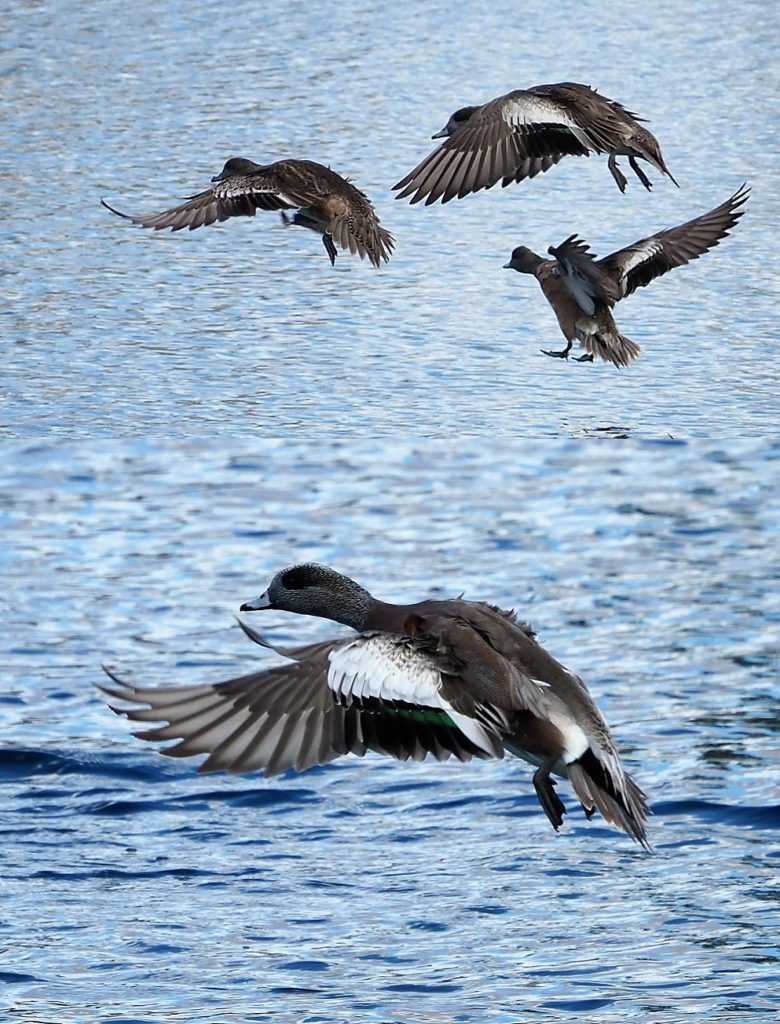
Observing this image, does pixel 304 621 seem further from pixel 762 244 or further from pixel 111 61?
pixel 111 61

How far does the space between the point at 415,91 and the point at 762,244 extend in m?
2.66

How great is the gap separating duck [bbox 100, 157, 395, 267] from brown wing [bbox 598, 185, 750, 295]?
101 cm

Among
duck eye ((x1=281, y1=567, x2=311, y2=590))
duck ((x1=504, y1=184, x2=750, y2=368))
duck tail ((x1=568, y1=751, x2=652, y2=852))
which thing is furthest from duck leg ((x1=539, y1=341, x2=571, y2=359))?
duck tail ((x1=568, y1=751, x2=652, y2=852))

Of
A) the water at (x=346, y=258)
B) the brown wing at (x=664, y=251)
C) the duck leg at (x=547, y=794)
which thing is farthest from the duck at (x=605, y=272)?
the duck leg at (x=547, y=794)

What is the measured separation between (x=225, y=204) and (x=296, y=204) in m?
0.28

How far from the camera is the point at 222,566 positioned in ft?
25.1

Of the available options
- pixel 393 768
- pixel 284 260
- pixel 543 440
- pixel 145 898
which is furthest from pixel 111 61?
pixel 145 898

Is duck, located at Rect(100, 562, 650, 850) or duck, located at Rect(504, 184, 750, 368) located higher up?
duck, located at Rect(504, 184, 750, 368)

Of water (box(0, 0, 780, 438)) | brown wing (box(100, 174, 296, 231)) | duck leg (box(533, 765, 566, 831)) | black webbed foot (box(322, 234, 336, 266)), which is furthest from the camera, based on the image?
black webbed foot (box(322, 234, 336, 266))

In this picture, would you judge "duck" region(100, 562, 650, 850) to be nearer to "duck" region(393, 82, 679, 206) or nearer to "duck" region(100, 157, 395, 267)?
"duck" region(393, 82, 679, 206)

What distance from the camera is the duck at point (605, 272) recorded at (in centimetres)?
694

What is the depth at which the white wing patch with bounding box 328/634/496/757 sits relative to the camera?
4.26 m

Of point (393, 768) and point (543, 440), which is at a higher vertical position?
point (543, 440)

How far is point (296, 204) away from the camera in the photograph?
A: 7461 mm
